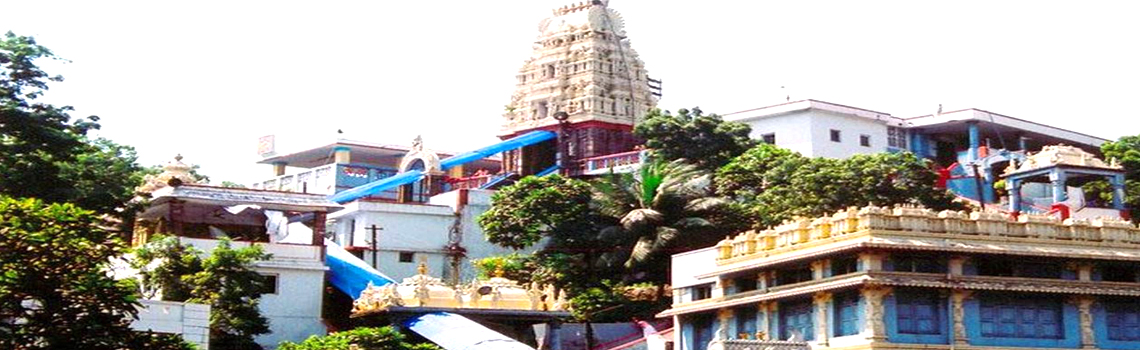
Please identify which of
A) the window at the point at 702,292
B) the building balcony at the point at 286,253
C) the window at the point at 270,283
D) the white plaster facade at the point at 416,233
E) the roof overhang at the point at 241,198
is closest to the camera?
the building balcony at the point at 286,253

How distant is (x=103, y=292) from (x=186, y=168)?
99.7 ft

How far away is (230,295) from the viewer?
46.6 metres

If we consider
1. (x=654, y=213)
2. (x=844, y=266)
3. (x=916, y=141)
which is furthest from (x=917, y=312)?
(x=916, y=141)

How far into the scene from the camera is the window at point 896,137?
242 ft

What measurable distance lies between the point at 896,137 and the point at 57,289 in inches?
1983

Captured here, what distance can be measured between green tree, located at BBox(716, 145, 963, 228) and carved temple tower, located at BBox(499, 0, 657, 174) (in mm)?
15349

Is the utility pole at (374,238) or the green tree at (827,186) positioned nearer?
the green tree at (827,186)

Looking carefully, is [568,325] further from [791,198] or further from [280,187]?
[280,187]

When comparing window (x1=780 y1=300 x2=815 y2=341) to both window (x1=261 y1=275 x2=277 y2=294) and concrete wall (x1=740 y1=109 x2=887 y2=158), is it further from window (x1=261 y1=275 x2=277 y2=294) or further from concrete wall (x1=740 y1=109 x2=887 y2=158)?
concrete wall (x1=740 y1=109 x2=887 y2=158)

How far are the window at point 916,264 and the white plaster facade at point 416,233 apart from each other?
76.7 feet

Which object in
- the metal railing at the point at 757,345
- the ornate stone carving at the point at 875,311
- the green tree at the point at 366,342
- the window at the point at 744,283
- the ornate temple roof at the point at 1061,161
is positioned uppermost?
the ornate temple roof at the point at 1061,161

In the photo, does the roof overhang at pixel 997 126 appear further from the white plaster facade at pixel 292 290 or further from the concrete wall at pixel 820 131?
the white plaster facade at pixel 292 290

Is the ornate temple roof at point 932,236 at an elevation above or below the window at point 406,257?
below

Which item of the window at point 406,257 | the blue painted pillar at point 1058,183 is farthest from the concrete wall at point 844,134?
the window at point 406,257
